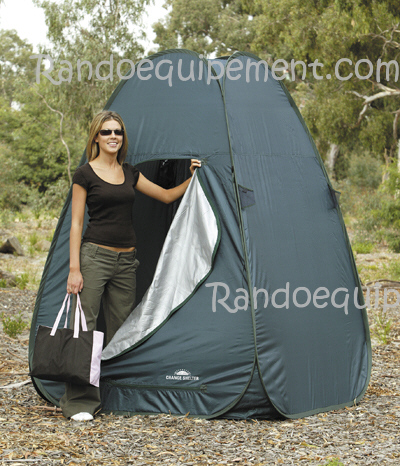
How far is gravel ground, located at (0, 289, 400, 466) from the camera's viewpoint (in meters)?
2.82

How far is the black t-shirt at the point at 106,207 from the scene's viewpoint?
341 cm

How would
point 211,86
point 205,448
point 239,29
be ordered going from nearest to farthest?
1. point 205,448
2. point 211,86
3. point 239,29

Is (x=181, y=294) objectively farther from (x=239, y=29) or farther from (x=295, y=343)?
(x=239, y=29)

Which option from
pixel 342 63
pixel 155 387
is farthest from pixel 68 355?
pixel 342 63

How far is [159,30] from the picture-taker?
30328 millimetres

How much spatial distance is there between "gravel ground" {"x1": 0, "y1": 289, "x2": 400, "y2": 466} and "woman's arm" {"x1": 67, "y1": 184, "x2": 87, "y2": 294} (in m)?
0.80

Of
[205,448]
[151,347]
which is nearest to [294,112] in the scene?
[151,347]

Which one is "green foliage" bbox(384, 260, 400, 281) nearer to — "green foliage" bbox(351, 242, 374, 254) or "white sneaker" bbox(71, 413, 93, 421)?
"green foliage" bbox(351, 242, 374, 254)

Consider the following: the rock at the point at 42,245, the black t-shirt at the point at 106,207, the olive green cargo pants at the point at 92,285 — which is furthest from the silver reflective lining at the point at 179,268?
the rock at the point at 42,245

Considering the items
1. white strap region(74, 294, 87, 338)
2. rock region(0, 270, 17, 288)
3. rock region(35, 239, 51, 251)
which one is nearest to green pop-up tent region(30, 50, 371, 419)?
white strap region(74, 294, 87, 338)

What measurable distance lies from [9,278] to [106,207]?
5.80m

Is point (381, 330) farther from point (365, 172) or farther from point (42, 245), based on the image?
point (365, 172)

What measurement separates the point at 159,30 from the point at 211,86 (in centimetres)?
2825

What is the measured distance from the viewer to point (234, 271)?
356 cm
